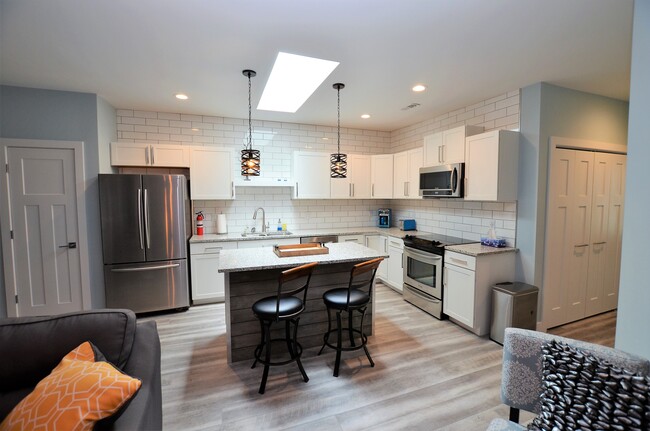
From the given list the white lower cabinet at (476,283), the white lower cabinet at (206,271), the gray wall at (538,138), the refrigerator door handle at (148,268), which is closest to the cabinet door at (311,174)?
the white lower cabinet at (206,271)

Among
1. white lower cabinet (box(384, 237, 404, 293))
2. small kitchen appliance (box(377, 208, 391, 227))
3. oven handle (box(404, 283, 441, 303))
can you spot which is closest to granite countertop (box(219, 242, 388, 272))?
oven handle (box(404, 283, 441, 303))

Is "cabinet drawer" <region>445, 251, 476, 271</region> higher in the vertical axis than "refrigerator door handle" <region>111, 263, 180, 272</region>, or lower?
higher

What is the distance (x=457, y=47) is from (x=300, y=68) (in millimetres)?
1398

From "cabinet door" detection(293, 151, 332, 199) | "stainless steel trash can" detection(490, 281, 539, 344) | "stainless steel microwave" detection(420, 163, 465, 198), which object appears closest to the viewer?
"stainless steel trash can" detection(490, 281, 539, 344)

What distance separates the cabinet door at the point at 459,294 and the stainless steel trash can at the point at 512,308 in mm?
229

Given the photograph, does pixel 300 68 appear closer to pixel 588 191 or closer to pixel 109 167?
pixel 109 167

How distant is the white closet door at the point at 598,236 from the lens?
345 cm

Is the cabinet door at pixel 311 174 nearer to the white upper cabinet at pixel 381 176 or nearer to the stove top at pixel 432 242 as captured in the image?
the white upper cabinet at pixel 381 176

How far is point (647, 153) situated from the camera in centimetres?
149

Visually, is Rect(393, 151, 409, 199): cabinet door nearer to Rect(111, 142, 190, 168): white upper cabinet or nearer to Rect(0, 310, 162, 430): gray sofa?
Rect(111, 142, 190, 168): white upper cabinet

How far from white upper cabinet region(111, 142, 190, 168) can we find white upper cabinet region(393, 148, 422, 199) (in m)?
3.15

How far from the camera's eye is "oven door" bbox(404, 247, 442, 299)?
356cm

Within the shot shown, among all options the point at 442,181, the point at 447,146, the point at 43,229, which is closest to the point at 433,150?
the point at 447,146

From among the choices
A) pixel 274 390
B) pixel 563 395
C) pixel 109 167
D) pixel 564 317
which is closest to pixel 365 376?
pixel 274 390
